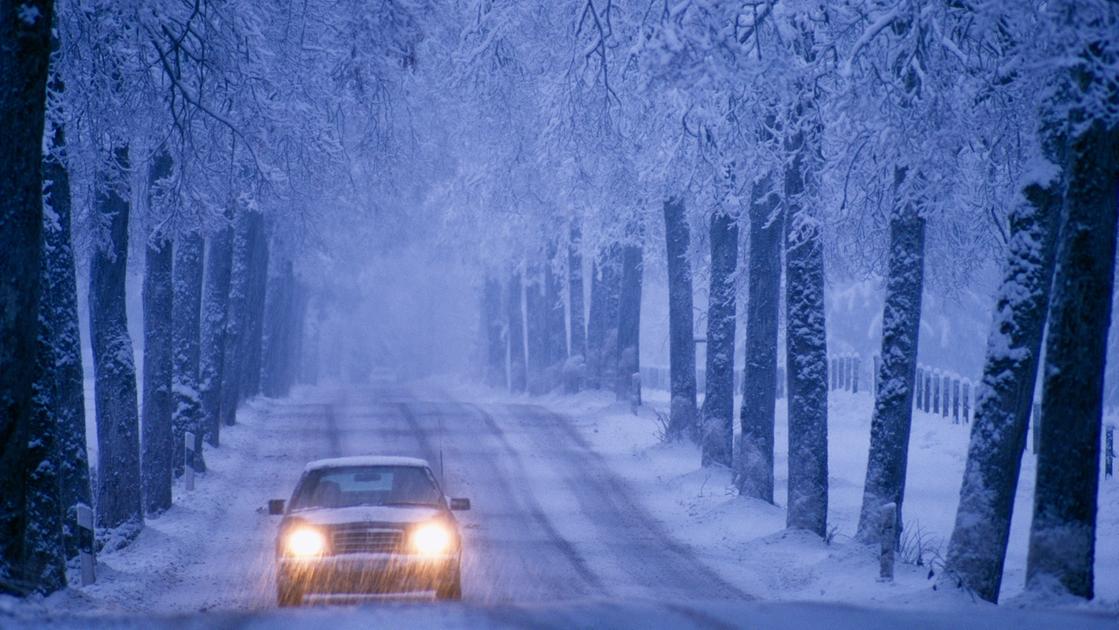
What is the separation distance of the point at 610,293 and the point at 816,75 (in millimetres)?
24039

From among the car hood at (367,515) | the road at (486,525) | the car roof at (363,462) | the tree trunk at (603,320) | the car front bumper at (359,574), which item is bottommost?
the road at (486,525)

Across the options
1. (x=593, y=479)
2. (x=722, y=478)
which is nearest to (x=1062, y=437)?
(x=722, y=478)

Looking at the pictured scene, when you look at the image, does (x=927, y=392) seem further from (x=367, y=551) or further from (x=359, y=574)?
(x=359, y=574)

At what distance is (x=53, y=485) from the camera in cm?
1177

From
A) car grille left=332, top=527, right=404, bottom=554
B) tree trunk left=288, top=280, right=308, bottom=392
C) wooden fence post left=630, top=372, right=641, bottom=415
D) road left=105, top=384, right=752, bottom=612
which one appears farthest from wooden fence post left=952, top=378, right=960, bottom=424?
tree trunk left=288, top=280, right=308, bottom=392

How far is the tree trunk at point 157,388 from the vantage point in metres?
20.6

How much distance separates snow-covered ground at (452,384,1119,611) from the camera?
15.7m

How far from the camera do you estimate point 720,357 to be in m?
25.1

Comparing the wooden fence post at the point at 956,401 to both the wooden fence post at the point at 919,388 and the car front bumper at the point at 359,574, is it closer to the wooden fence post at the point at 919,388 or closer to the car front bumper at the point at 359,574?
the wooden fence post at the point at 919,388

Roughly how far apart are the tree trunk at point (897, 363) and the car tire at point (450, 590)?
5.88 meters

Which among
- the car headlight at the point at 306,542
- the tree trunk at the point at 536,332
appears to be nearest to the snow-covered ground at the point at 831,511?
the car headlight at the point at 306,542

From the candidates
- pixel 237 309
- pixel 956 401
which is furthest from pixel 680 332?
pixel 237 309

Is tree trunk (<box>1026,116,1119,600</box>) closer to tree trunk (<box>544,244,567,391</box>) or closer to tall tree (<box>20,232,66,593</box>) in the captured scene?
tall tree (<box>20,232,66,593</box>)

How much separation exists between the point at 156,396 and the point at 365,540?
9.64m
